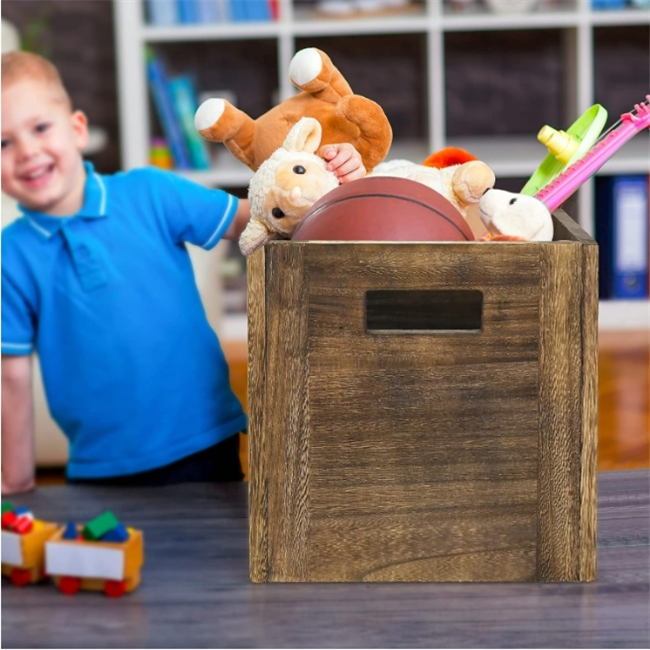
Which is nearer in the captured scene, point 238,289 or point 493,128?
point 238,289

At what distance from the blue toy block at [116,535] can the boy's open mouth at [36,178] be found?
2.39 feet

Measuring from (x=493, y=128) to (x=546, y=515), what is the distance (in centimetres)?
316

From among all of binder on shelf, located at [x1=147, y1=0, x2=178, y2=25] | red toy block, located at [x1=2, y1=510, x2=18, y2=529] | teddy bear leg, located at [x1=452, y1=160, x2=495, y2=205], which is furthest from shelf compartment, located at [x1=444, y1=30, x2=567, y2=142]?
red toy block, located at [x1=2, y1=510, x2=18, y2=529]

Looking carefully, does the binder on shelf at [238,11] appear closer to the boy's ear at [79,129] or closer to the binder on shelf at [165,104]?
the binder on shelf at [165,104]

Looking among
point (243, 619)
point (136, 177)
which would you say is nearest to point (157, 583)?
point (243, 619)

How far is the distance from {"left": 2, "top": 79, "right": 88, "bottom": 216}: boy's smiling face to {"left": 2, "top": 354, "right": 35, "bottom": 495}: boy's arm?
0.23 metres

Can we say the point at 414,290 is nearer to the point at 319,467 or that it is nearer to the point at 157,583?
the point at 319,467

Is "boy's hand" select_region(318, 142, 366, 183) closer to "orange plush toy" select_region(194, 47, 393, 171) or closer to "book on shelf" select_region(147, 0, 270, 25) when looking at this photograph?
"orange plush toy" select_region(194, 47, 393, 171)

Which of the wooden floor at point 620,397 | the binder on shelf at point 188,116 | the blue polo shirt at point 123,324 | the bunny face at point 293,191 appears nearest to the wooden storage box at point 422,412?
the bunny face at point 293,191

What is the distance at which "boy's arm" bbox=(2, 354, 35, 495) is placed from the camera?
114 centimetres

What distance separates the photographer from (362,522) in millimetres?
745

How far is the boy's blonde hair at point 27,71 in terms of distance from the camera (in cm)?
139

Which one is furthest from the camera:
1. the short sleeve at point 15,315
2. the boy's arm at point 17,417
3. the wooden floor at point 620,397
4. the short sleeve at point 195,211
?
the wooden floor at point 620,397

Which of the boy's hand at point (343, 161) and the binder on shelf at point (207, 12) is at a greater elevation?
the binder on shelf at point (207, 12)
